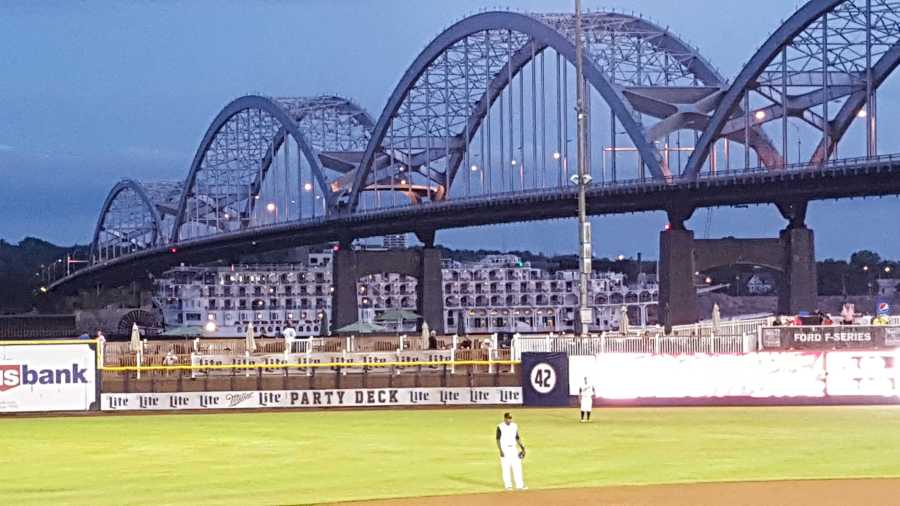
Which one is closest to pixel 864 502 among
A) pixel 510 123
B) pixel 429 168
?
pixel 510 123

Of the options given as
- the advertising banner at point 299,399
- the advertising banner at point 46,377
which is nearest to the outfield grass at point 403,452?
the advertising banner at point 46,377

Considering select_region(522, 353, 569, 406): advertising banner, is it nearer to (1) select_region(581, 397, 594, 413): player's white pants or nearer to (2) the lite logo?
(1) select_region(581, 397, 594, 413): player's white pants

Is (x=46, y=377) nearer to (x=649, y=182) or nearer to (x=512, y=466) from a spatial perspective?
(x=512, y=466)

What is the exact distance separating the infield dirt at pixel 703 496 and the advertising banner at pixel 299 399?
2120 cm

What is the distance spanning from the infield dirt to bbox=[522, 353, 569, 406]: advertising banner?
19.2 metres

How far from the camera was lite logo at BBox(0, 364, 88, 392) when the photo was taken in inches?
1774

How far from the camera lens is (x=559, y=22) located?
359ft

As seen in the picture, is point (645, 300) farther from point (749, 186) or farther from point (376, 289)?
point (749, 186)

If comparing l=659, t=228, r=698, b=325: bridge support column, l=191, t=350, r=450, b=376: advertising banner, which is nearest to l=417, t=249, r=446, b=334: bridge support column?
l=659, t=228, r=698, b=325: bridge support column

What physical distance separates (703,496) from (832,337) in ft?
65.8

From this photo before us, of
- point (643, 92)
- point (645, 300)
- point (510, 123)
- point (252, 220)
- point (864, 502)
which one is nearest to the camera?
point (864, 502)

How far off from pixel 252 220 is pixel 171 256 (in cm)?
1149

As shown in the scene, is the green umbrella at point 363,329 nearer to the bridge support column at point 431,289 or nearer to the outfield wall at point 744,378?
the outfield wall at point 744,378

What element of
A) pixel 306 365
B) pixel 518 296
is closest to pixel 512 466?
pixel 306 365
